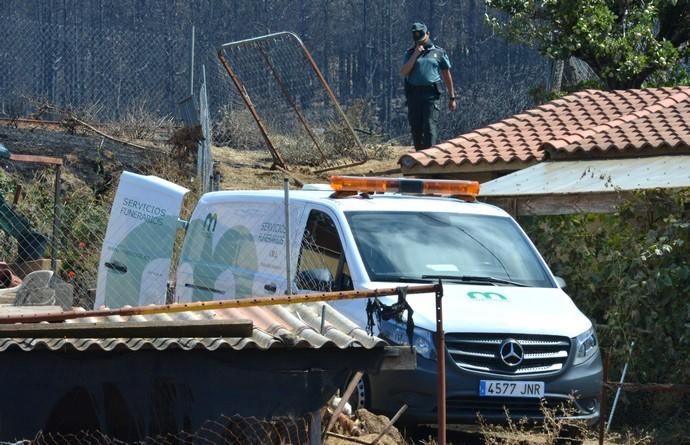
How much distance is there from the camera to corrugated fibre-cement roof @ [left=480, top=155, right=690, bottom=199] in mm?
12250

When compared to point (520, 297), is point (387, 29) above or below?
above

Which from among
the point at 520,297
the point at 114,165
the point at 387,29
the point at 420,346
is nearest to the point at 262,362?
the point at 420,346

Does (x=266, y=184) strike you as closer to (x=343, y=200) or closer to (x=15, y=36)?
(x=15, y=36)

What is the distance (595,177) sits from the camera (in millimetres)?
13273

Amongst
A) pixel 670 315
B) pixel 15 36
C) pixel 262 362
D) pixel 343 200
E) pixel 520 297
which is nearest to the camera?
pixel 262 362

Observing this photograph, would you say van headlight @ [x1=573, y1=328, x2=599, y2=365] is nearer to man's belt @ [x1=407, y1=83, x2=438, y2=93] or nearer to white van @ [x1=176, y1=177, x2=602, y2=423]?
white van @ [x1=176, y1=177, x2=602, y2=423]

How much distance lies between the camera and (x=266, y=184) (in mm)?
17906

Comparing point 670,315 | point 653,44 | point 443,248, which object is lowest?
point 670,315

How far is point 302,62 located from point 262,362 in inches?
609

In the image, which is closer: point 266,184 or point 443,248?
point 443,248

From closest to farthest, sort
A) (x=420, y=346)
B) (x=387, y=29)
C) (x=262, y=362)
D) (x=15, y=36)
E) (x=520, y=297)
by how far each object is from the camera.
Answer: (x=262, y=362)
(x=420, y=346)
(x=520, y=297)
(x=15, y=36)
(x=387, y=29)

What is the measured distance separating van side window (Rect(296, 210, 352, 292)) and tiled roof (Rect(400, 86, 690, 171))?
19.9 ft

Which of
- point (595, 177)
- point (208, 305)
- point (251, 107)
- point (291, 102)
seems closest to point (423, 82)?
point (291, 102)

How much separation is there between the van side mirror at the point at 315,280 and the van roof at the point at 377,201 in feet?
1.91
